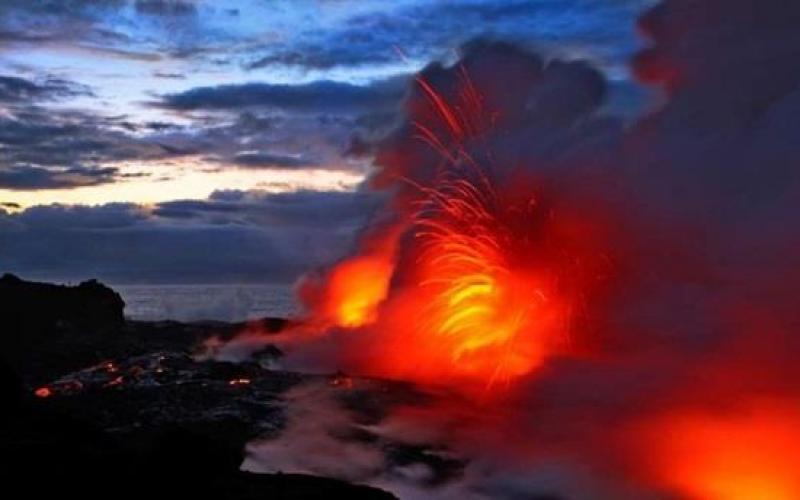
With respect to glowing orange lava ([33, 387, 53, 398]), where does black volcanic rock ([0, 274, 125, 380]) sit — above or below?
above

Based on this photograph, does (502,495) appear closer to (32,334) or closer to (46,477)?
(46,477)

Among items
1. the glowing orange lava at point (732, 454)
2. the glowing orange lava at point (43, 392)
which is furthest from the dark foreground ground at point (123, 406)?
the glowing orange lava at point (732, 454)

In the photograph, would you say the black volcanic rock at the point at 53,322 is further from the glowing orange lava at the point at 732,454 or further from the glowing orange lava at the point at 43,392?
the glowing orange lava at the point at 732,454

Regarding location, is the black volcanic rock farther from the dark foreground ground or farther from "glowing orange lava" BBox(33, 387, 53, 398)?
"glowing orange lava" BBox(33, 387, 53, 398)

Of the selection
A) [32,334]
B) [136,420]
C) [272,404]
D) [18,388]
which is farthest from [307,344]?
[18,388]

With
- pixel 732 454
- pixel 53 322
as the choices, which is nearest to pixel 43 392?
pixel 732 454

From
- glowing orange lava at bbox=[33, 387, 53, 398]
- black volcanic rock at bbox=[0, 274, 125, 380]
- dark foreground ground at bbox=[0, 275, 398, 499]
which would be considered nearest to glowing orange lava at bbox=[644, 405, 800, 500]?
dark foreground ground at bbox=[0, 275, 398, 499]
